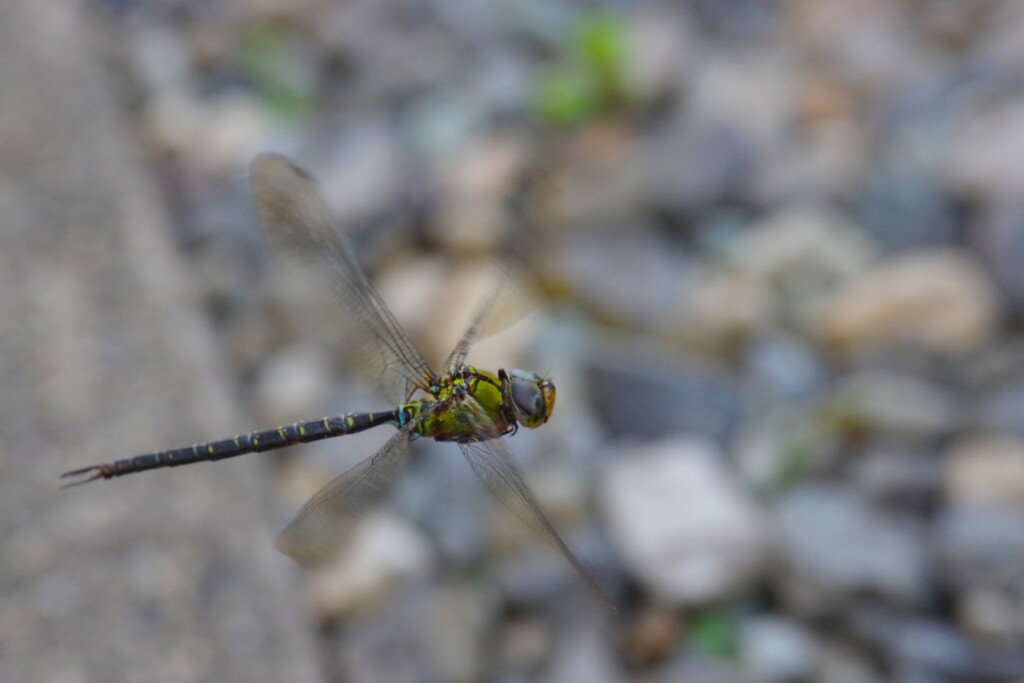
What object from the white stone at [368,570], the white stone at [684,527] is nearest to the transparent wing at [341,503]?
the white stone at [368,570]

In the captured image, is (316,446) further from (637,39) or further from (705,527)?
(637,39)

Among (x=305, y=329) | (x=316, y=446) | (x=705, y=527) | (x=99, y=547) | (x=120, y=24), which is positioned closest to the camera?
(x=99, y=547)

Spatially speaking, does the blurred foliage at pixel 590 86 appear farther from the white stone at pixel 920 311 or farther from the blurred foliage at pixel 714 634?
the blurred foliage at pixel 714 634

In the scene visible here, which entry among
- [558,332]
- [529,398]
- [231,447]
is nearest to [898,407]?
[558,332]

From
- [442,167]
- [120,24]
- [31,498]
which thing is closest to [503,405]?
[31,498]

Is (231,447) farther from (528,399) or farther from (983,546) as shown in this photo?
(983,546)
